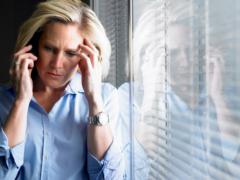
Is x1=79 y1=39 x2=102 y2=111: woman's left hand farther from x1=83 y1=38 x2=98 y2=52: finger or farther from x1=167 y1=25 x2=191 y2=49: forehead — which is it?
x1=167 y1=25 x2=191 y2=49: forehead

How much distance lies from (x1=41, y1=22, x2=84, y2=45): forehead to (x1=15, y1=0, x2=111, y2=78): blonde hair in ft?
0.05

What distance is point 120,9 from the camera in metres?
1.63

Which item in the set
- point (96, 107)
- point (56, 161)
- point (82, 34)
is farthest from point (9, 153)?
point (82, 34)

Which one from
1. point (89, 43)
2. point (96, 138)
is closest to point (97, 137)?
point (96, 138)

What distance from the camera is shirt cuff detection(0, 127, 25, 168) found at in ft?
3.48

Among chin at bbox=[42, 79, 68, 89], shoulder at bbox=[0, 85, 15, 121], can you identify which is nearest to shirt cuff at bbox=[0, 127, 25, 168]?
shoulder at bbox=[0, 85, 15, 121]

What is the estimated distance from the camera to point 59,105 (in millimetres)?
1227

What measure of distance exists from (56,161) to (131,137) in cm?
A: 40

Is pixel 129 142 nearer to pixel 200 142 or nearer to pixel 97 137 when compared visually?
pixel 97 137

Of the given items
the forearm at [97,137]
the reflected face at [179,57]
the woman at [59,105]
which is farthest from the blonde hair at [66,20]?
the reflected face at [179,57]

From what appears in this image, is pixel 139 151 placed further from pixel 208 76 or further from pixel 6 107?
pixel 208 76

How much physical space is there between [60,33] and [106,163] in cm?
45

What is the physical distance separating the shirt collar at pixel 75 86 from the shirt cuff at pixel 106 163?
0.25 m

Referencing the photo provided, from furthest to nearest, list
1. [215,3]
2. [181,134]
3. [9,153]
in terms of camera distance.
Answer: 1. [9,153]
2. [181,134]
3. [215,3]
